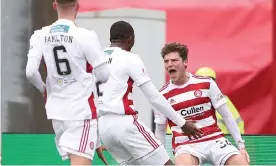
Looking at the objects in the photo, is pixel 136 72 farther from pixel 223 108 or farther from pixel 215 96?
pixel 223 108

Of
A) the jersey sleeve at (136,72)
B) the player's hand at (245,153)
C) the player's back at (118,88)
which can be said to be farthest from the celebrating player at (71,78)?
the player's hand at (245,153)

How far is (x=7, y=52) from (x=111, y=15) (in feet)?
11.3

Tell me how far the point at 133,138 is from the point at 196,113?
0.85 m

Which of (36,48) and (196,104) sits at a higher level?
(36,48)

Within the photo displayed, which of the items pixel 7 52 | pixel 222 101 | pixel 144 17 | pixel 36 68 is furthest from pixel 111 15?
pixel 36 68

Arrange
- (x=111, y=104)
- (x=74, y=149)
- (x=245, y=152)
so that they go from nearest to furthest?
(x=74, y=149) < (x=111, y=104) < (x=245, y=152)

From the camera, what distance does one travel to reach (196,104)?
33.4 feet

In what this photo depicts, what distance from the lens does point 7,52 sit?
437 inches

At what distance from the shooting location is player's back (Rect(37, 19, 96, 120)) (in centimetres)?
831

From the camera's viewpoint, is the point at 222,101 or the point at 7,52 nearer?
the point at 222,101

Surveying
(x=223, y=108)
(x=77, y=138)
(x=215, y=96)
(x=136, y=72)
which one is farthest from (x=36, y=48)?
(x=223, y=108)

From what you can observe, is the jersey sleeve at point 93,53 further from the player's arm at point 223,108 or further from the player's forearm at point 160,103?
the player's arm at point 223,108

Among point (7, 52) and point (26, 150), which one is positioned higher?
point (7, 52)

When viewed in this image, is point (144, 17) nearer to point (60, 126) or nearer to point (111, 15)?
point (111, 15)
